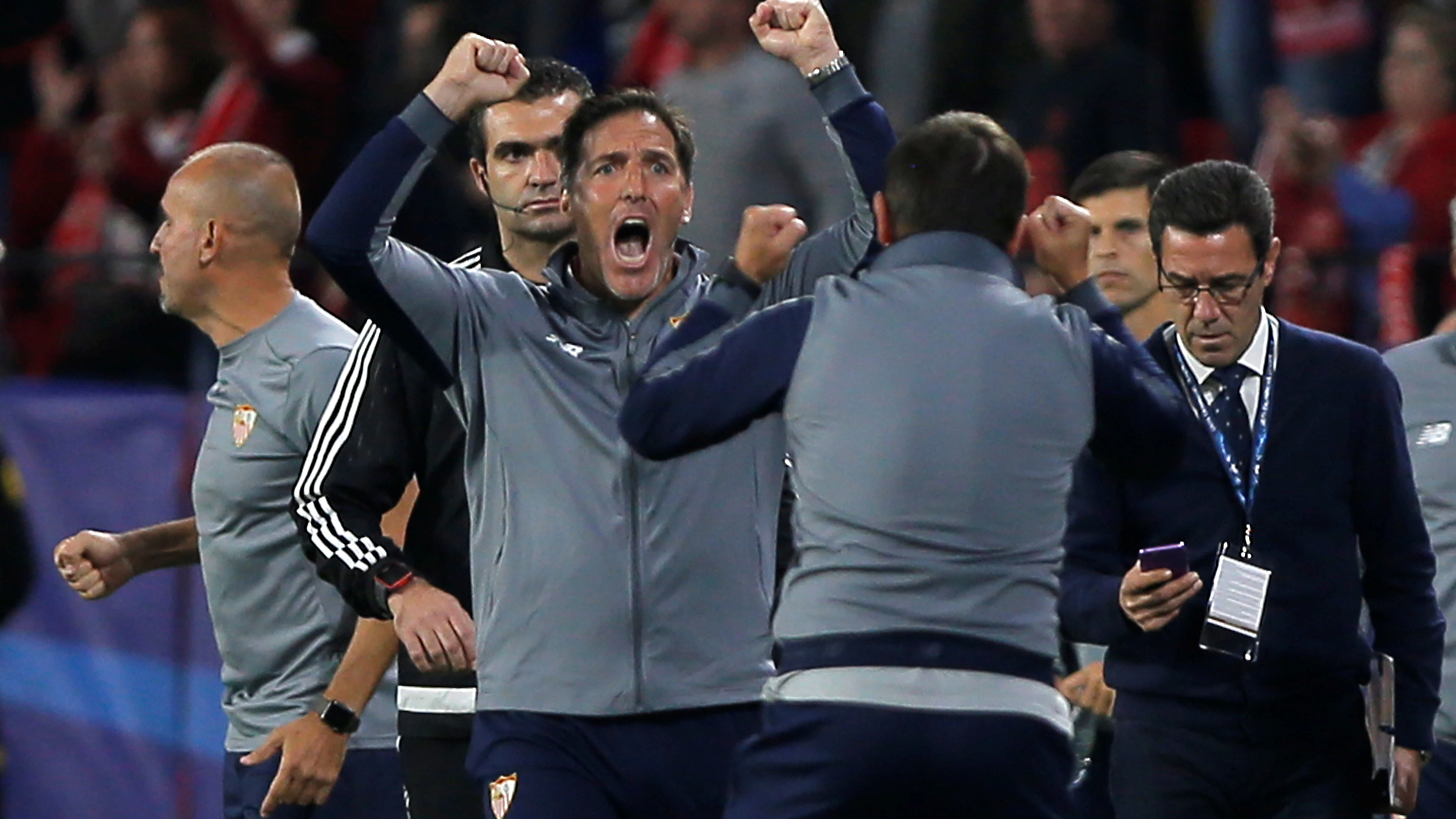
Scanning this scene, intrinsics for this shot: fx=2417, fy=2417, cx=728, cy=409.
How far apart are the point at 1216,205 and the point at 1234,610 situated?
0.83m

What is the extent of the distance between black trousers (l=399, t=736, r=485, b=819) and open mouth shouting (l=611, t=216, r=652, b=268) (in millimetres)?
1135

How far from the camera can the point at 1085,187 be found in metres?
6.41

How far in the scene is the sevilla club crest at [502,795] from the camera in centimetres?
437

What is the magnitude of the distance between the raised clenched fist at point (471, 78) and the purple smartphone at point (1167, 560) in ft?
4.63

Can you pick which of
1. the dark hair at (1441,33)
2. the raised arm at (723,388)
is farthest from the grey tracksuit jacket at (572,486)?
the dark hair at (1441,33)

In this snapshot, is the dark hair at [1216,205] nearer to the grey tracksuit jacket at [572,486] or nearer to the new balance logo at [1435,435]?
the grey tracksuit jacket at [572,486]

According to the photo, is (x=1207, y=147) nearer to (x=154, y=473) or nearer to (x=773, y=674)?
(x=154, y=473)

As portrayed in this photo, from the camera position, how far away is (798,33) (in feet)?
15.2

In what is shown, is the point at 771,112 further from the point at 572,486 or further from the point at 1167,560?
the point at 1167,560

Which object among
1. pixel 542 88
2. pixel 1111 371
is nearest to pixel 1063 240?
pixel 1111 371

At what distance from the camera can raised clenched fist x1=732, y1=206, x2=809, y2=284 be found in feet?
13.2

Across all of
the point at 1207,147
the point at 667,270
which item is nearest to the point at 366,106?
the point at 1207,147

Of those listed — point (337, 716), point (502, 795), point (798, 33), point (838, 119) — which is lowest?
point (337, 716)

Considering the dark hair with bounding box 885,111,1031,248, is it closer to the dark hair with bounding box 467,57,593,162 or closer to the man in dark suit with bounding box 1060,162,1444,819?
the man in dark suit with bounding box 1060,162,1444,819
